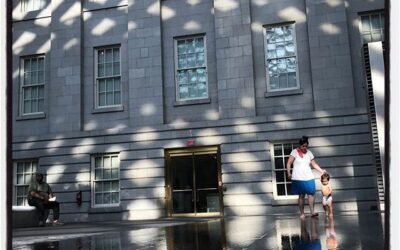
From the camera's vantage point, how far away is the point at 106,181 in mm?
18688

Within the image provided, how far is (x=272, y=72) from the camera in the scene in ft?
57.0

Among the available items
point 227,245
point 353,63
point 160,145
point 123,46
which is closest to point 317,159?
point 353,63

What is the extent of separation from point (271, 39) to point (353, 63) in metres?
3.34

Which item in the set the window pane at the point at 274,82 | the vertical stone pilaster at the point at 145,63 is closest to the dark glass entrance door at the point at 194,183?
the vertical stone pilaster at the point at 145,63

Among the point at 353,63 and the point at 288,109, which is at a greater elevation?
the point at 353,63

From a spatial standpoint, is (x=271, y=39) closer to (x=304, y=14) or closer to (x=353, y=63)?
(x=304, y=14)

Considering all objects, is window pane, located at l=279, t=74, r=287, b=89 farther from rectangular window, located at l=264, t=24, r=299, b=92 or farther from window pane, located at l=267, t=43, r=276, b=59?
window pane, located at l=267, t=43, r=276, b=59

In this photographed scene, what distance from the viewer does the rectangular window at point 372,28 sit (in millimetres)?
16422

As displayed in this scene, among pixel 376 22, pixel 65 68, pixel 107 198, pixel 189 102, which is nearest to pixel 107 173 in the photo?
pixel 107 198

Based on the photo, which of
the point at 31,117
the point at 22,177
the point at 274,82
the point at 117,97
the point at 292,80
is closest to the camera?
the point at 292,80

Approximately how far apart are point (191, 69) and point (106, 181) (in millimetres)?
6031

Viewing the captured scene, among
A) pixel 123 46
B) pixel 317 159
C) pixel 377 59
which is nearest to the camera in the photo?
pixel 377 59

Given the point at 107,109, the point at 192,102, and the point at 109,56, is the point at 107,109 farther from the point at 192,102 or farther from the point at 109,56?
the point at 192,102

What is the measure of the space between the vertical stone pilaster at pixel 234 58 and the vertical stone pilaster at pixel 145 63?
8.75 feet
